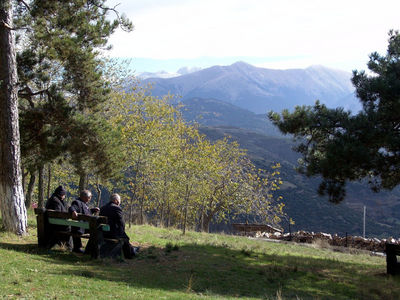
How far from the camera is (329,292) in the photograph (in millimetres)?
8688

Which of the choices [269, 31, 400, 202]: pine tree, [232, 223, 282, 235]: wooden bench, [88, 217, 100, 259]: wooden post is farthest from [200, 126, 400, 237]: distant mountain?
[88, 217, 100, 259]: wooden post

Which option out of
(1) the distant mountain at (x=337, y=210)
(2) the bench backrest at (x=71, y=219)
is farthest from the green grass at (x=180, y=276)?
(1) the distant mountain at (x=337, y=210)

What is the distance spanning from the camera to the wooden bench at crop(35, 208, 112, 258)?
27.9ft

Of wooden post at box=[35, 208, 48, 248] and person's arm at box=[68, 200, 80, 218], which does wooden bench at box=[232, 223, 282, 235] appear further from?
wooden post at box=[35, 208, 48, 248]

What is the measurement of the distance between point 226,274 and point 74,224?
11.0 feet

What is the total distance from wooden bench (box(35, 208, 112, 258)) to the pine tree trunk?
1.08 m

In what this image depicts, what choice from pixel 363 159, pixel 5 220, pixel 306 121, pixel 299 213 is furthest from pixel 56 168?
pixel 299 213

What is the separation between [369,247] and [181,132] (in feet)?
43.5

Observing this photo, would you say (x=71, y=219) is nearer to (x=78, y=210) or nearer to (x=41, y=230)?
(x=78, y=210)

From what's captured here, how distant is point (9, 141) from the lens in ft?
31.9

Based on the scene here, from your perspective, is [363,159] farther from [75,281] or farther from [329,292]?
[75,281]

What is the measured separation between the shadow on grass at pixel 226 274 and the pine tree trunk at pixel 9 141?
3.35ft

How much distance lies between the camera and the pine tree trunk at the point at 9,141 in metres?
9.66

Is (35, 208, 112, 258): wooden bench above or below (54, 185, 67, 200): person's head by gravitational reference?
below
